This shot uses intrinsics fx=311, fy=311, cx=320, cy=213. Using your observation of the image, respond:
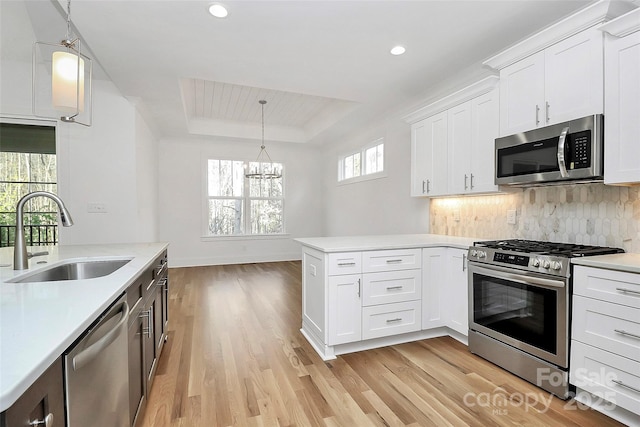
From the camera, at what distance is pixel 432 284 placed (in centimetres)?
292

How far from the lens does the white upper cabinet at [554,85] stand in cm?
203

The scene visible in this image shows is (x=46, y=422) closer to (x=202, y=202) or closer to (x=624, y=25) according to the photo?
→ (x=624, y=25)

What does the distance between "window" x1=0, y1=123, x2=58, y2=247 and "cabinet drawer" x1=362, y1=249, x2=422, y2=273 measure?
13.7ft

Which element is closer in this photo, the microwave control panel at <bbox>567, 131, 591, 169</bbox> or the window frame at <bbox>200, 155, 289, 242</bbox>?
the microwave control panel at <bbox>567, 131, 591, 169</bbox>

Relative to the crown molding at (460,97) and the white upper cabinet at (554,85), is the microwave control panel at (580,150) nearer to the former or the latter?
the white upper cabinet at (554,85)

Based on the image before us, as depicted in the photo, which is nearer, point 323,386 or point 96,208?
point 323,386

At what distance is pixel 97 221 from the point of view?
3975 mm

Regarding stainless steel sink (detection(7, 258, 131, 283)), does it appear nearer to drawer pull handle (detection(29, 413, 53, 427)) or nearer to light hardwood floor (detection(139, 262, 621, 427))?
light hardwood floor (detection(139, 262, 621, 427))

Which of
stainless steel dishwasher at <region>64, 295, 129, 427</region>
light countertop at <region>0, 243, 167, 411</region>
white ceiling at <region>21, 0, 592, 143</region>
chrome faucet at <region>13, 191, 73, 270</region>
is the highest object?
white ceiling at <region>21, 0, 592, 143</region>

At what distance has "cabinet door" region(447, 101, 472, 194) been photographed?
2.95 metres

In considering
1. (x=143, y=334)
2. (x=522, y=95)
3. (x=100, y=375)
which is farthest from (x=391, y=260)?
(x=100, y=375)

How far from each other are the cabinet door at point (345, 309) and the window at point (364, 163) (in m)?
2.80

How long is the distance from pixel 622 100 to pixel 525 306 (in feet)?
4.72

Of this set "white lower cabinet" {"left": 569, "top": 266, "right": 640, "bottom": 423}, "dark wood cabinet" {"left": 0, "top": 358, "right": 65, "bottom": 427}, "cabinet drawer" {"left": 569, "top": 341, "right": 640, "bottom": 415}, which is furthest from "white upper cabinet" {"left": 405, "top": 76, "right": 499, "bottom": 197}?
"dark wood cabinet" {"left": 0, "top": 358, "right": 65, "bottom": 427}
